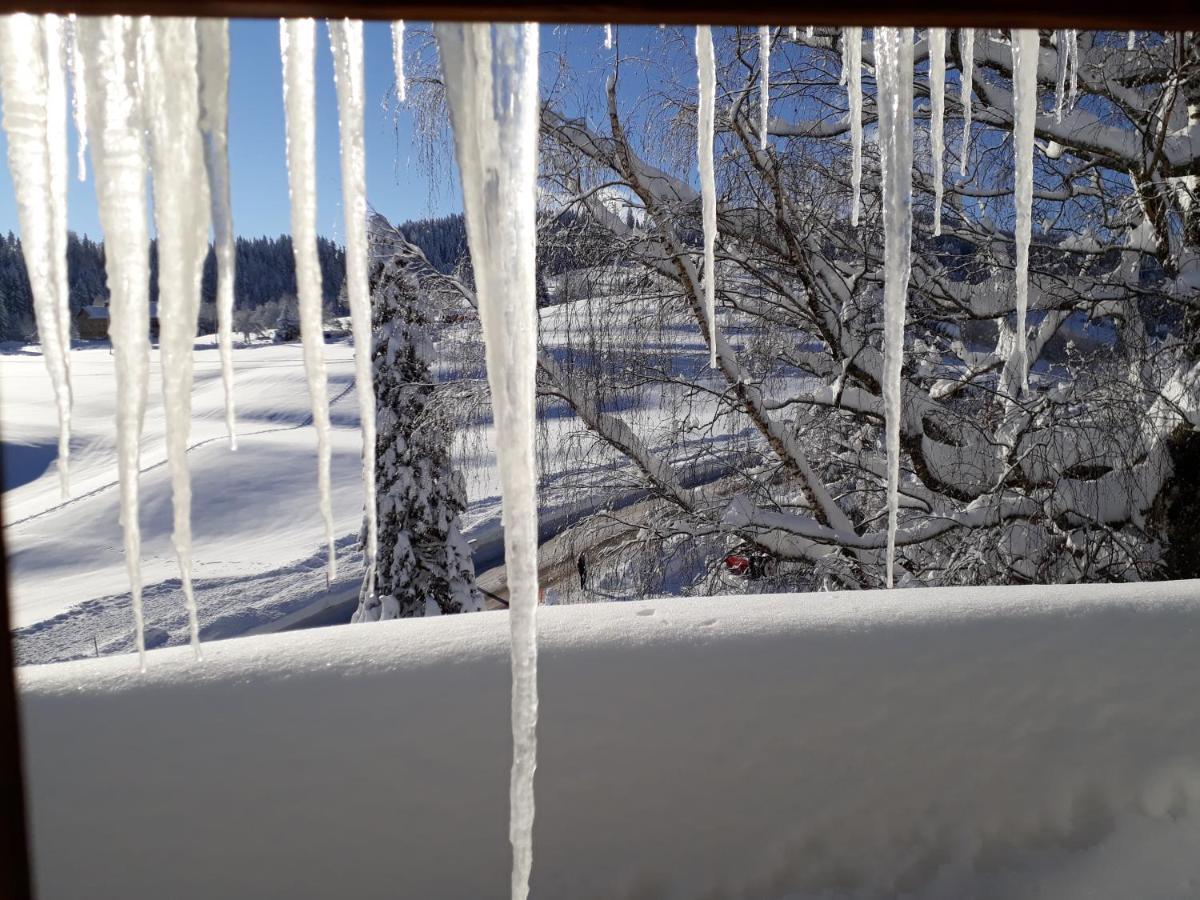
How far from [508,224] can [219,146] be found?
36cm

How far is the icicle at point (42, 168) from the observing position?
3.20 ft

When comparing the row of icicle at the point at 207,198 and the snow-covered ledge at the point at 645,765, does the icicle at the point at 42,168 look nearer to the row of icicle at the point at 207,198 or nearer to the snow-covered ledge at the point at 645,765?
the row of icicle at the point at 207,198

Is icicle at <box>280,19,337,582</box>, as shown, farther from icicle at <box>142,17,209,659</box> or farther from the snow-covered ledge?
the snow-covered ledge

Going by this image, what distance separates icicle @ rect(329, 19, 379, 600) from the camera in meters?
1.10

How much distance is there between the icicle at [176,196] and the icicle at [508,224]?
30 cm

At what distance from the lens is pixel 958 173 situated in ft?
19.1

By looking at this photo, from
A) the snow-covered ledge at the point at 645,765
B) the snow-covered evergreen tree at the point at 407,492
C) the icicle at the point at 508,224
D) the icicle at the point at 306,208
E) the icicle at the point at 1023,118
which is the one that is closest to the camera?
the icicle at the point at 508,224

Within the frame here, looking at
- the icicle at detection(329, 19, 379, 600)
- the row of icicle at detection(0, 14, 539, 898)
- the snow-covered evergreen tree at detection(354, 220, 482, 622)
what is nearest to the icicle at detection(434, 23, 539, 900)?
the row of icicle at detection(0, 14, 539, 898)

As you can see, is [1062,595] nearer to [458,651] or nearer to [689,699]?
[689,699]

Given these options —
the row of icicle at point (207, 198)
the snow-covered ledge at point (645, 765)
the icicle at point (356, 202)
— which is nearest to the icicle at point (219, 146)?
the row of icicle at point (207, 198)

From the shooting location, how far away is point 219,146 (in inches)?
40.4

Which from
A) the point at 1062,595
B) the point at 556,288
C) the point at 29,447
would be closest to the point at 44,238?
the point at 1062,595

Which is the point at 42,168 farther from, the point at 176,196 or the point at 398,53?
the point at 398,53

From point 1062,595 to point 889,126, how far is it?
1.85 m
